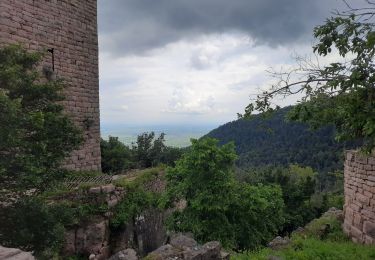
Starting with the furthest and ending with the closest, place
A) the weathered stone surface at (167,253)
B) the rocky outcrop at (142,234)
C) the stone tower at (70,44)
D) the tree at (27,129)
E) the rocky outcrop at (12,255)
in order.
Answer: the rocky outcrop at (142,234), the stone tower at (70,44), the tree at (27,129), the weathered stone surface at (167,253), the rocky outcrop at (12,255)

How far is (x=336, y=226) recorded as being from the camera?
36.6 feet

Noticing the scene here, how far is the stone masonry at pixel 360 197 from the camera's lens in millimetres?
9141

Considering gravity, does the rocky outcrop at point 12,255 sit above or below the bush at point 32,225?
above

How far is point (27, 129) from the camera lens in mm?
7012

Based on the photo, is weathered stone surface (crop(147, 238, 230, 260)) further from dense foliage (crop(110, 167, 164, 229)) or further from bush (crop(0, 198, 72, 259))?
dense foliage (crop(110, 167, 164, 229))

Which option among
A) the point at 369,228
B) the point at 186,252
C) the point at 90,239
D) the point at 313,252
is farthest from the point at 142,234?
the point at 369,228

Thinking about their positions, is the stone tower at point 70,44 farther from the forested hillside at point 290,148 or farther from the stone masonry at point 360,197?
the forested hillside at point 290,148

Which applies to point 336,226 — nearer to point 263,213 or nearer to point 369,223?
point 369,223

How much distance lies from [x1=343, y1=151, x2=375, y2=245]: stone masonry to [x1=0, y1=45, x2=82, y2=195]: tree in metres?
6.39

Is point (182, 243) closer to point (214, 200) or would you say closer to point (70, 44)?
point (214, 200)

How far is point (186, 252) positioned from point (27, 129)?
3398mm

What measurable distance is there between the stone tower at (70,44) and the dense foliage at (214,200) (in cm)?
321

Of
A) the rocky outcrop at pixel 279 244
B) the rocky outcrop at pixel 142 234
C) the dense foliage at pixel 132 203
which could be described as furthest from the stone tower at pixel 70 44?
the rocky outcrop at pixel 279 244

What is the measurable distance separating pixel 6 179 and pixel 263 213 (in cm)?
1118
